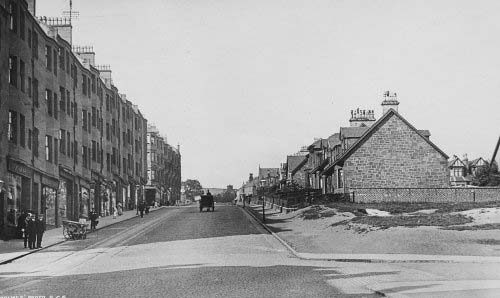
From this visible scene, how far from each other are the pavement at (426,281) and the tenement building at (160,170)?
243ft

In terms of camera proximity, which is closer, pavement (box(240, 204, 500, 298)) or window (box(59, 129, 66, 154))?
pavement (box(240, 204, 500, 298))

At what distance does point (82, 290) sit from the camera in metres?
14.1

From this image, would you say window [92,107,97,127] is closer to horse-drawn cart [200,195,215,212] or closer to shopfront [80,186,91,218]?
shopfront [80,186,91,218]

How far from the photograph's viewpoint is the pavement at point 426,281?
12.7 metres

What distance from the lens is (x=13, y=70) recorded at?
110 ft

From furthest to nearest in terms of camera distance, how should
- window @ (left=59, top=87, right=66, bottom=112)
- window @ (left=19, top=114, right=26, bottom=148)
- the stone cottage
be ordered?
the stone cottage
window @ (left=59, top=87, right=66, bottom=112)
window @ (left=19, top=114, right=26, bottom=148)

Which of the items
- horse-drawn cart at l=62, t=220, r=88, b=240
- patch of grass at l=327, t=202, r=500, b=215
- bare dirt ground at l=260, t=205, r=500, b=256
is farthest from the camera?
patch of grass at l=327, t=202, r=500, b=215

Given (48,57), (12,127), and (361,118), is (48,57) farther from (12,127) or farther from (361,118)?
(361,118)

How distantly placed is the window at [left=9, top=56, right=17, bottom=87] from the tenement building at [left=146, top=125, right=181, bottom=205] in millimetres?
59571

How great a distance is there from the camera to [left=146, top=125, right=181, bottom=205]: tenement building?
102081 mm

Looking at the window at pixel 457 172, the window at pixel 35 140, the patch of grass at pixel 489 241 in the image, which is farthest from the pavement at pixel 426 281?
the window at pixel 457 172

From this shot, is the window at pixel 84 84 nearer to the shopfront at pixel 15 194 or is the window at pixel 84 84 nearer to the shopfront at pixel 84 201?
the shopfront at pixel 84 201

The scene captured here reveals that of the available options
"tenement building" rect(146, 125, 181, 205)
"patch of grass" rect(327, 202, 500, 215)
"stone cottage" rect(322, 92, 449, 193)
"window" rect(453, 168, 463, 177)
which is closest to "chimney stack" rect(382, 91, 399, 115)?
"stone cottage" rect(322, 92, 449, 193)

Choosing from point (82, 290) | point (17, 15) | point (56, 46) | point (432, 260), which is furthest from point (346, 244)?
point (56, 46)
